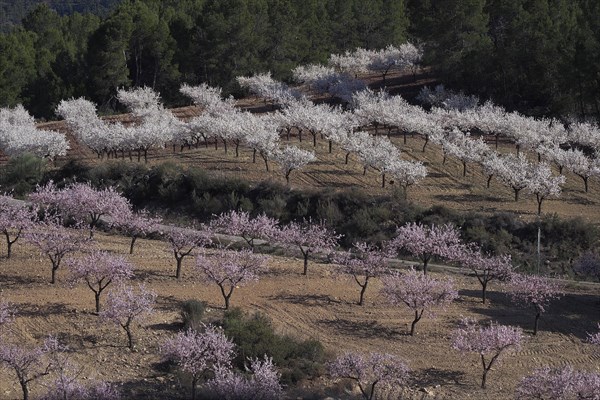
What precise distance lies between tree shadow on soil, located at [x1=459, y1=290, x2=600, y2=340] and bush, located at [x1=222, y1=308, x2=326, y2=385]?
5923mm

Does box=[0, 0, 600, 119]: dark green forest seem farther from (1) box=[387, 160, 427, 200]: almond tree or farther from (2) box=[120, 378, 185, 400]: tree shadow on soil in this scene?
(2) box=[120, 378, 185, 400]: tree shadow on soil

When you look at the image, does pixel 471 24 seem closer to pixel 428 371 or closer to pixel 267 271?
pixel 267 271

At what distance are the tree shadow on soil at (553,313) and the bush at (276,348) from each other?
5.92m

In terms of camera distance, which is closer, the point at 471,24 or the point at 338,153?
the point at 338,153

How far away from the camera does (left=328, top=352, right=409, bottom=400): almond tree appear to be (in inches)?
611

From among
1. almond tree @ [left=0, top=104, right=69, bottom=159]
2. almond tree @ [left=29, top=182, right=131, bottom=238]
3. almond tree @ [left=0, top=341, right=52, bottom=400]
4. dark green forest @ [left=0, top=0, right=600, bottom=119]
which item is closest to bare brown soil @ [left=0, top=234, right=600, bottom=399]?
almond tree @ [left=0, top=341, right=52, bottom=400]

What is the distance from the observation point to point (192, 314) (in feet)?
61.2

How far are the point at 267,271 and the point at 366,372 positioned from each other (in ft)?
27.9

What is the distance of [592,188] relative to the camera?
37406mm

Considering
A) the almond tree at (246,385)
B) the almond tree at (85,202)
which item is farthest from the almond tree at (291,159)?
the almond tree at (246,385)

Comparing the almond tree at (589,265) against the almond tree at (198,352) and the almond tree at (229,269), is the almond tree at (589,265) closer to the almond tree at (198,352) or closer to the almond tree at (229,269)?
the almond tree at (229,269)

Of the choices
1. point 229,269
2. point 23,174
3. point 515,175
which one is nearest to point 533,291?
point 229,269

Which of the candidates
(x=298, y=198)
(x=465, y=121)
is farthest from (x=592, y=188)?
(x=298, y=198)

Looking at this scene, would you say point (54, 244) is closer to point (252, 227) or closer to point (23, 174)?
point (252, 227)
